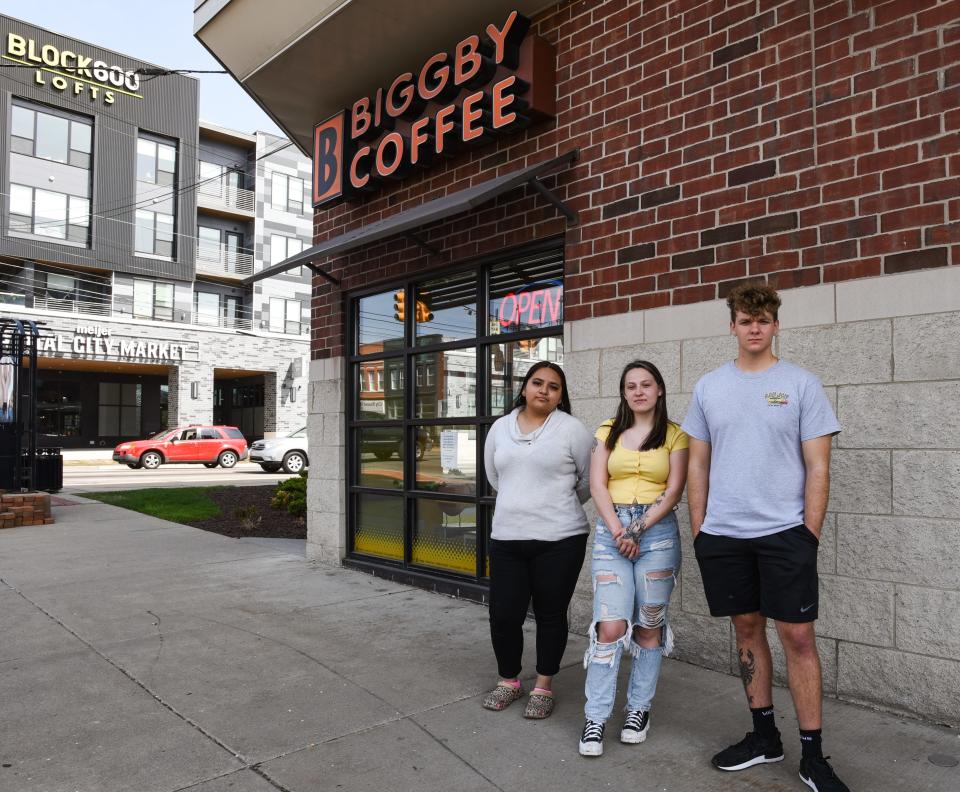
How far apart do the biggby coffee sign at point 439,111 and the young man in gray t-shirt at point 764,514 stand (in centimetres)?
315

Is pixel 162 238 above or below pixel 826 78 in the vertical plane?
above

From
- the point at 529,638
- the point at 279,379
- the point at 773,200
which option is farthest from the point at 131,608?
the point at 279,379

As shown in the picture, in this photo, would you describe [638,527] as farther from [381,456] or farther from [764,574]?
[381,456]

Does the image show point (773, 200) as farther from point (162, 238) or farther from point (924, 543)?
point (162, 238)

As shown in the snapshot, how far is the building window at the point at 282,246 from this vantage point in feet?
127

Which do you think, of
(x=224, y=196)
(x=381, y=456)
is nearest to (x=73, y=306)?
A: (x=224, y=196)

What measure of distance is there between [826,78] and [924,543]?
2.48 meters

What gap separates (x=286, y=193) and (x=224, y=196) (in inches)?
125

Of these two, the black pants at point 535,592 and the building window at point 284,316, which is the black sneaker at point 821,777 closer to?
the black pants at point 535,592

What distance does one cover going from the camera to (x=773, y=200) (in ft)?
14.3

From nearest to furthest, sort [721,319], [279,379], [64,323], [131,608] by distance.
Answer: [721,319] < [131,608] < [64,323] < [279,379]

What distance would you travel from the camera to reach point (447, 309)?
6730 millimetres

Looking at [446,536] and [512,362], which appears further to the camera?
[446,536]

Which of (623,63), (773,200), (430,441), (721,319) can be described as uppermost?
(623,63)
